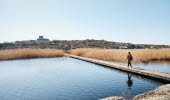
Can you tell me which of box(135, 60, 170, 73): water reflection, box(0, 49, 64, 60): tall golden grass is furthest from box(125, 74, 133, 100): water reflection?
box(0, 49, 64, 60): tall golden grass

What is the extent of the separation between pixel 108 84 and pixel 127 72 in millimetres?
5050

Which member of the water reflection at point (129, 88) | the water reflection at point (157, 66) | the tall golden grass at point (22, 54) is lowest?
the water reflection at point (129, 88)

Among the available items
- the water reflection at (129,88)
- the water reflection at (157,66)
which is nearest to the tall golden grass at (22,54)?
the water reflection at (157,66)

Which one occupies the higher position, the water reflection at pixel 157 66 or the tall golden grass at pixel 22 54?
the tall golden grass at pixel 22 54

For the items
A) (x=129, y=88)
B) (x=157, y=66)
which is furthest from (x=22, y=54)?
(x=129, y=88)

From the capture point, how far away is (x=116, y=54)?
3222 centimetres

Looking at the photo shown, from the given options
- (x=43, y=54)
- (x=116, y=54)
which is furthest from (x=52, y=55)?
(x=116, y=54)

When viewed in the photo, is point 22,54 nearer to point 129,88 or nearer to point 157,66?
point 157,66

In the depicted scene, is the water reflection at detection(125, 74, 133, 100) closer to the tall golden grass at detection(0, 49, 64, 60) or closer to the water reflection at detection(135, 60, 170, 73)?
the water reflection at detection(135, 60, 170, 73)

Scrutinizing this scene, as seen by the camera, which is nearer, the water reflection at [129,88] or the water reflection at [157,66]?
the water reflection at [129,88]

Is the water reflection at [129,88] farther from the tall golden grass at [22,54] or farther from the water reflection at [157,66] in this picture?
the tall golden grass at [22,54]

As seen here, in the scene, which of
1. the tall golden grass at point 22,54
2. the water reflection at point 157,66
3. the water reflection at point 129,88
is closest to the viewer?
the water reflection at point 129,88

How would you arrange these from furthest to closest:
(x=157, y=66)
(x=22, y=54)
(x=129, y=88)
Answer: (x=22, y=54)
(x=157, y=66)
(x=129, y=88)

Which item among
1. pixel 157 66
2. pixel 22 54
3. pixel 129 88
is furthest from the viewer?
pixel 22 54
